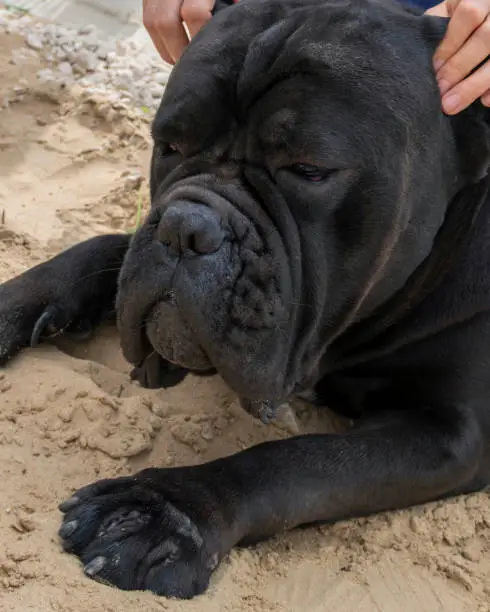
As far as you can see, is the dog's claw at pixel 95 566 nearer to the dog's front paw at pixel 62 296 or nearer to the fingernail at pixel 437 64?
the dog's front paw at pixel 62 296

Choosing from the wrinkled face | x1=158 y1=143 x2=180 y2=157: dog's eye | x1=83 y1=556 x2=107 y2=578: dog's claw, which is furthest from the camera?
x1=158 y1=143 x2=180 y2=157: dog's eye

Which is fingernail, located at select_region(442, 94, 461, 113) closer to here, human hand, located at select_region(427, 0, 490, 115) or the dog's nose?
human hand, located at select_region(427, 0, 490, 115)

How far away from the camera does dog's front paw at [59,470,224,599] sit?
1567mm

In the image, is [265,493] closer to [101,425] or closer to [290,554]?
[290,554]

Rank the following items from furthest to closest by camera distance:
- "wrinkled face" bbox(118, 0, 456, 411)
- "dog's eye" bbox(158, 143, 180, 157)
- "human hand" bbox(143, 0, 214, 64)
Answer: "human hand" bbox(143, 0, 214, 64), "dog's eye" bbox(158, 143, 180, 157), "wrinkled face" bbox(118, 0, 456, 411)

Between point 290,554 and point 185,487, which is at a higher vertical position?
point 185,487

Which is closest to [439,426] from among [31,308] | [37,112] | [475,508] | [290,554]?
[475,508]

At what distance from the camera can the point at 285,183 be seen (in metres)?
1.75

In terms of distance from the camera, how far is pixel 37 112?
3.69 metres

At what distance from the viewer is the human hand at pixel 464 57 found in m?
1.81

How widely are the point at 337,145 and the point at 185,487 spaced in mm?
718

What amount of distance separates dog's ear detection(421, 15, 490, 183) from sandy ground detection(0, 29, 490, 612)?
77 cm

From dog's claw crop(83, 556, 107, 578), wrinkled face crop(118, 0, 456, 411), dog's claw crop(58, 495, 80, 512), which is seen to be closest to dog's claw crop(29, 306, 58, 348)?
wrinkled face crop(118, 0, 456, 411)

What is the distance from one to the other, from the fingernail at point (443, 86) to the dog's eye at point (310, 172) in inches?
12.8
